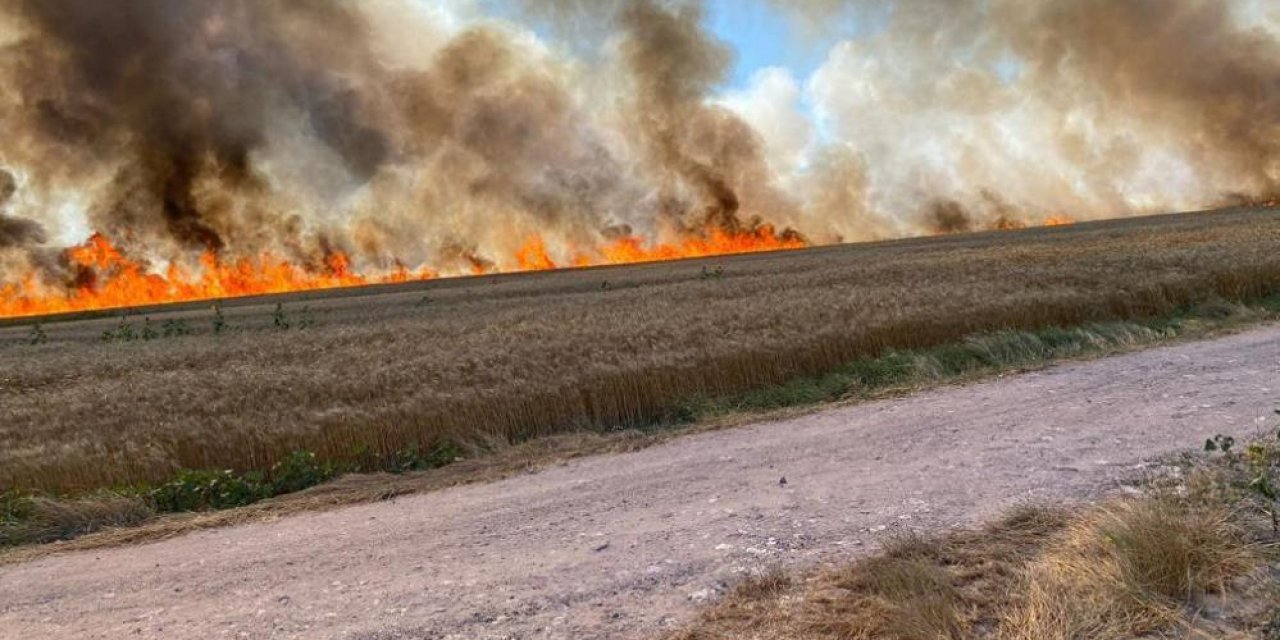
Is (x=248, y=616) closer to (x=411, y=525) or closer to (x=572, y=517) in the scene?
(x=411, y=525)

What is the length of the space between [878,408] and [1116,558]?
755cm

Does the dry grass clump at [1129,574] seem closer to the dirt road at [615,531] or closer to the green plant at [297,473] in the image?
the dirt road at [615,531]

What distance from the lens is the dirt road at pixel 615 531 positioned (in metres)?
6.07

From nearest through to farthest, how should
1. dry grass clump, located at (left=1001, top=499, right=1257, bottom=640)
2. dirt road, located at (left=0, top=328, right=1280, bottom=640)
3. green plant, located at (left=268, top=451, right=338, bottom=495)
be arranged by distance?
dry grass clump, located at (left=1001, top=499, right=1257, bottom=640) < dirt road, located at (left=0, top=328, right=1280, bottom=640) < green plant, located at (left=268, top=451, right=338, bottom=495)

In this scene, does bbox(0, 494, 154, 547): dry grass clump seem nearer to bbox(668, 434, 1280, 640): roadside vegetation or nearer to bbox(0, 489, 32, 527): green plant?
bbox(0, 489, 32, 527): green plant

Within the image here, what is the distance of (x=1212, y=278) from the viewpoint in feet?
72.1

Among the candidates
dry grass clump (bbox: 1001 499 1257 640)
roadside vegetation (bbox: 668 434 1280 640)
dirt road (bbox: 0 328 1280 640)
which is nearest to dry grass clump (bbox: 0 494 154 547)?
dirt road (bbox: 0 328 1280 640)

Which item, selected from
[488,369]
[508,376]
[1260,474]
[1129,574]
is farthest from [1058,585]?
[488,369]

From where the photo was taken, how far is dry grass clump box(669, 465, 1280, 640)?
15.6 feet

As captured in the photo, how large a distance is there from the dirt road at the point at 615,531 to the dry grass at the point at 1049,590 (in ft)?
2.22

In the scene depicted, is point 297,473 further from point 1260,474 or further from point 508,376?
point 1260,474

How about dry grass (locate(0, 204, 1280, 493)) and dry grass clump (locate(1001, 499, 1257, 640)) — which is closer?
dry grass clump (locate(1001, 499, 1257, 640))

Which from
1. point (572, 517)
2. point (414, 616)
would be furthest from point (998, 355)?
point (414, 616)

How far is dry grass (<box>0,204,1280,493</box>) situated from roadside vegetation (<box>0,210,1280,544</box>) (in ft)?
0.16
